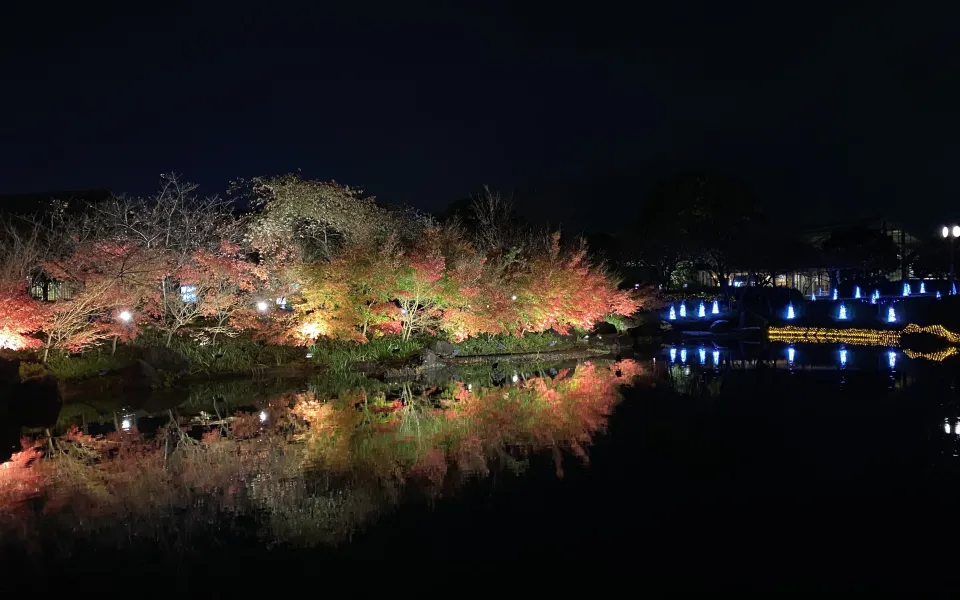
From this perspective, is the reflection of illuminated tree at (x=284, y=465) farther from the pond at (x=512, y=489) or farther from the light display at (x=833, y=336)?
the light display at (x=833, y=336)

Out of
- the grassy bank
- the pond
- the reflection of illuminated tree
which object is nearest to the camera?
the pond

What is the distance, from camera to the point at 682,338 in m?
37.5

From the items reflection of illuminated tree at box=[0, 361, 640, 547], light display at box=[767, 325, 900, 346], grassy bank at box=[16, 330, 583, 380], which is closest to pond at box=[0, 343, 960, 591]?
reflection of illuminated tree at box=[0, 361, 640, 547]

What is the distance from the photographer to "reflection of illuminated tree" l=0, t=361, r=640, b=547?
733 centimetres

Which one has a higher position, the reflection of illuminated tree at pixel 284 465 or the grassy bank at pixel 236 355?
the grassy bank at pixel 236 355

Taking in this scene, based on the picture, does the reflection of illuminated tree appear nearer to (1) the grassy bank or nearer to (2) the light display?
(1) the grassy bank

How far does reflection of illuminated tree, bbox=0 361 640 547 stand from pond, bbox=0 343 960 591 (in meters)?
0.04

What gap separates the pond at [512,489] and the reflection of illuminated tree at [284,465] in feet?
0.14

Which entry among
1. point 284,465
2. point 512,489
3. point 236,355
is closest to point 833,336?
point 236,355

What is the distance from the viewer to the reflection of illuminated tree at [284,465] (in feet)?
24.1

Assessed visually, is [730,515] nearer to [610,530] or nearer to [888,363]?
[610,530]

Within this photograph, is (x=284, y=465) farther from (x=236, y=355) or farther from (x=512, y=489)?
(x=236, y=355)

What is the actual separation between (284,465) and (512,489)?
3.23m

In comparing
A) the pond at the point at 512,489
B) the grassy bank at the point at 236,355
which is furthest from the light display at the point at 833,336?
the grassy bank at the point at 236,355
